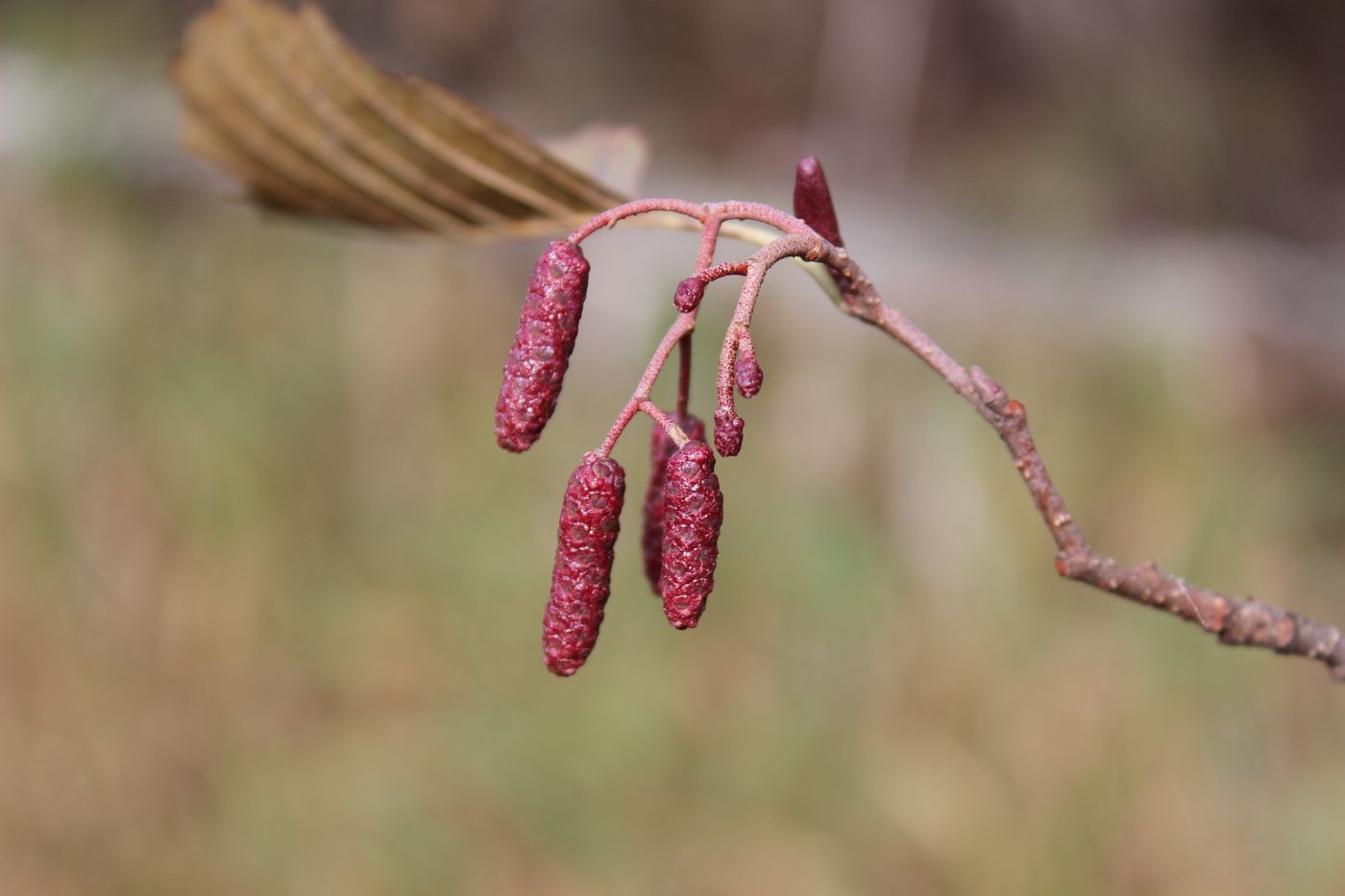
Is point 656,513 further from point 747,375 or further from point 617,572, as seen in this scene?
point 617,572

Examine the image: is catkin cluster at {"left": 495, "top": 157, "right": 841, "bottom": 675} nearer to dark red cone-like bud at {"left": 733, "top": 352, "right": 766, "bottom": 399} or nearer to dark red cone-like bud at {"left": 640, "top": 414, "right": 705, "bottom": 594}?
dark red cone-like bud at {"left": 733, "top": 352, "right": 766, "bottom": 399}

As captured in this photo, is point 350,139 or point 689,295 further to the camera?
point 350,139

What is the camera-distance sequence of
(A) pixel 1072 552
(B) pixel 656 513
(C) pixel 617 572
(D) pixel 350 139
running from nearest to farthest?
(A) pixel 1072 552 < (B) pixel 656 513 < (D) pixel 350 139 < (C) pixel 617 572

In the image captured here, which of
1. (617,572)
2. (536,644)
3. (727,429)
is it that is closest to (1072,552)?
(727,429)

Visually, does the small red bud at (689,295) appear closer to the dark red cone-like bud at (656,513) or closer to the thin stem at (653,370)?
the thin stem at (653,370)

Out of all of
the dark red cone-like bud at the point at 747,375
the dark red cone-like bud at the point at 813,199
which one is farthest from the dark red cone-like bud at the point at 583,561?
the dark red cone-like bud at the point at 813,199

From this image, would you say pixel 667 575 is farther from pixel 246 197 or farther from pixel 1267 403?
pixel 1267 403

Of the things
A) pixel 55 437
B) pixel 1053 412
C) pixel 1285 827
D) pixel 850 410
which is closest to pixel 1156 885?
pixel 1285 827
